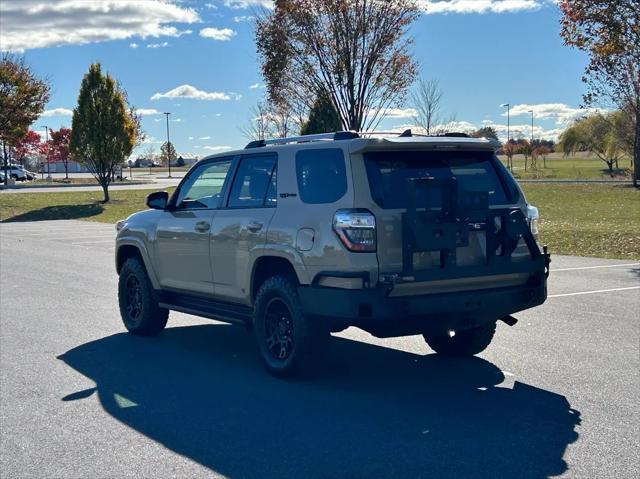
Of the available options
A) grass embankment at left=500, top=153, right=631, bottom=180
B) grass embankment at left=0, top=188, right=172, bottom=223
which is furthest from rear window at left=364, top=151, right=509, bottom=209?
grass embankment at left=500, top=153, right=631, bottom=180

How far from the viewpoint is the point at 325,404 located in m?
Answer: 6.12

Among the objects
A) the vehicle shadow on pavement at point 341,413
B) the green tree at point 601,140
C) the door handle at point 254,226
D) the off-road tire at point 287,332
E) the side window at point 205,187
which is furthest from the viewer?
the green tree at point 601,140

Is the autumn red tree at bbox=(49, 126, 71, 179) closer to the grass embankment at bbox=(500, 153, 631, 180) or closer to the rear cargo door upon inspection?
the grass embankment at bbox=(500, 153, 631, 180)

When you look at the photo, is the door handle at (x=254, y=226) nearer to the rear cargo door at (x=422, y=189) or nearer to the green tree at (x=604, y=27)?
the rear cargo door at (x=422, y=189)

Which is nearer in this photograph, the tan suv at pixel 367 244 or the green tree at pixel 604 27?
the tan suv at pixel 367 244

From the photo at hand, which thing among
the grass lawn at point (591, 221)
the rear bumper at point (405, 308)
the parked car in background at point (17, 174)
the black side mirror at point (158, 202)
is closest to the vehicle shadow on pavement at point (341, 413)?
the rear bumper at point (405, 308)

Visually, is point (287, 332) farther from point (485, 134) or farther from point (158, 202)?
point (485, 134)

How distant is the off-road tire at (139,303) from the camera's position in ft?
28.5

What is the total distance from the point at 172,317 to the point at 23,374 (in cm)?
306

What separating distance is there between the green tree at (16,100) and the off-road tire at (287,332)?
34.0 meters

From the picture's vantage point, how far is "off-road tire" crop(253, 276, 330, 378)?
6.46 meters

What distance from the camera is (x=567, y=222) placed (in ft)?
78.7

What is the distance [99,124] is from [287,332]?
32.7m

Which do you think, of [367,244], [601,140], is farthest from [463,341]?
[601,140]
